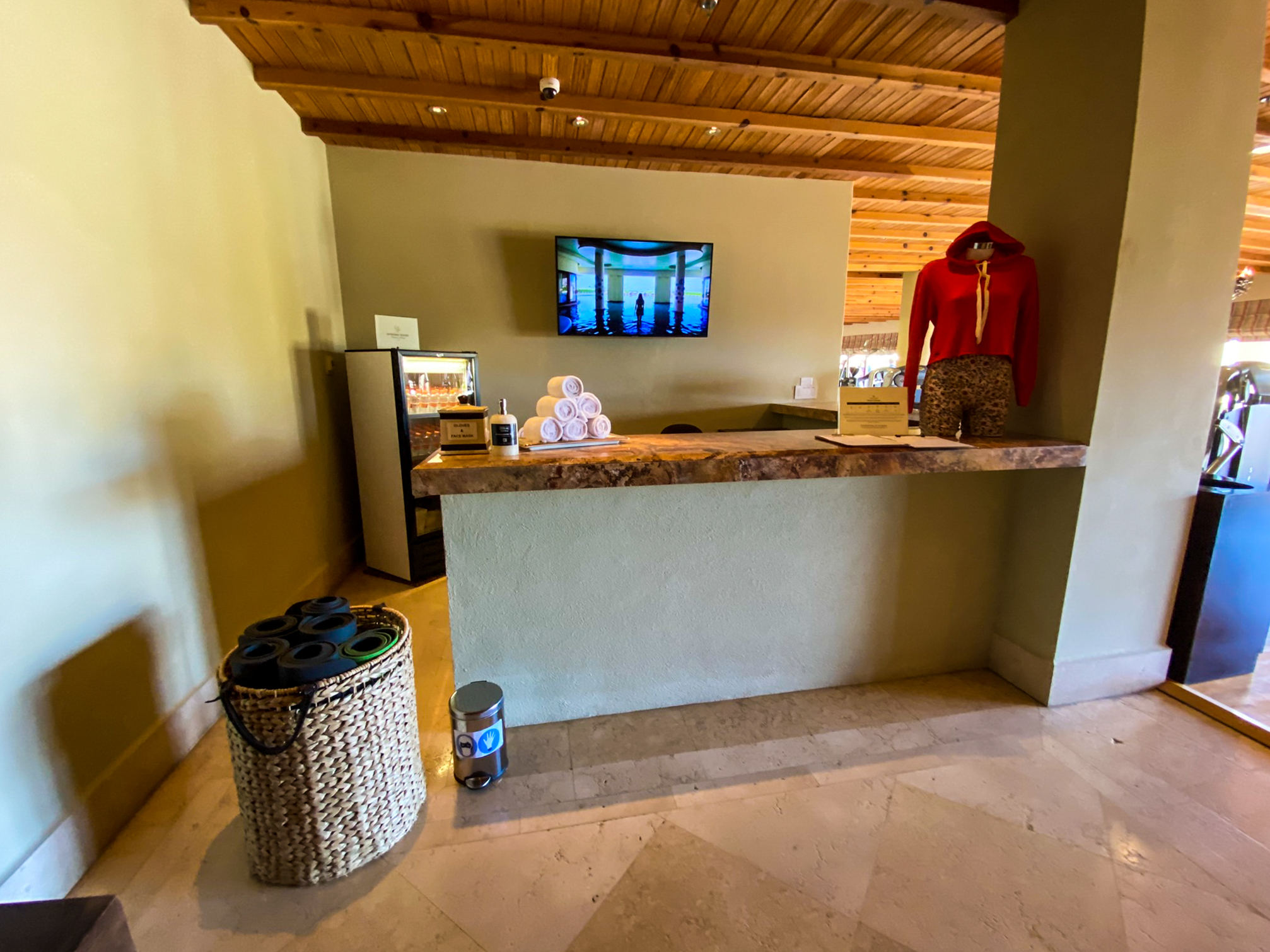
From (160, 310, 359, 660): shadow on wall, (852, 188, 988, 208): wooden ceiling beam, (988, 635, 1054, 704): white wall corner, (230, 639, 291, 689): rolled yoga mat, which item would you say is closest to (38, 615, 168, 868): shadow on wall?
(160, 310, 359, 660): shadow on wall

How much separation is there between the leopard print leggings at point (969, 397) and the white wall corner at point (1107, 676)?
0.90 metres

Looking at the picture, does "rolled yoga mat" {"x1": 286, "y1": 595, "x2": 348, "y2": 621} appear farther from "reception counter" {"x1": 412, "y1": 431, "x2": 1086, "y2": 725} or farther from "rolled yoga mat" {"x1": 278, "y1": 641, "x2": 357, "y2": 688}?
"reception counter" {"x1": 412, "y1": 431, "x2": 1086, "y2": 725}

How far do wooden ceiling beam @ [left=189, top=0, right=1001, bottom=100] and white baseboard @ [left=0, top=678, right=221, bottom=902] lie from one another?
2.47 metres

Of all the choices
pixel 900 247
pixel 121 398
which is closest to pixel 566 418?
pixel 121 398

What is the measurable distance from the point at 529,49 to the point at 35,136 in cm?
180

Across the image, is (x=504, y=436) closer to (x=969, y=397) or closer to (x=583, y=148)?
(x=969, y=397)

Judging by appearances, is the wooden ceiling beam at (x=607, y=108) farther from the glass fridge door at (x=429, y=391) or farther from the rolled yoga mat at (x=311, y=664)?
the rolled yoga mat at (x=311, y=664)

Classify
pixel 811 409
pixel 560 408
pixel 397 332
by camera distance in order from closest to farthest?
pixel 560 408 → pixel 397 332 → pixel 811 409

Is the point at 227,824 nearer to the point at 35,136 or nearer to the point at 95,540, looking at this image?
the point at 95,540

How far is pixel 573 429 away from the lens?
60.4 inches

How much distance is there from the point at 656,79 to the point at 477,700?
292 cm

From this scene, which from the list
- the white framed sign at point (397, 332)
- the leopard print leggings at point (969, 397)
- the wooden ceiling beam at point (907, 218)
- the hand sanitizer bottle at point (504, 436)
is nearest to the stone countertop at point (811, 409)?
the leopard print leggings at point (969, 397)

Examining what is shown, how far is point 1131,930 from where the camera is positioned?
3.68 ft

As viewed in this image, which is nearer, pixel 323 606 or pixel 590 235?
pixel 323 606
